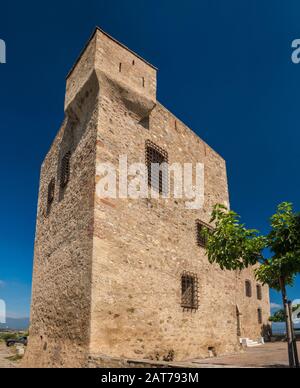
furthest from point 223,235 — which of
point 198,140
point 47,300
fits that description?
point 198,140

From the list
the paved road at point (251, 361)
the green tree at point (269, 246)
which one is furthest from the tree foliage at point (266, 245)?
the paved road at point (251, 361)

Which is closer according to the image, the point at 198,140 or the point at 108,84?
the point at 108,84

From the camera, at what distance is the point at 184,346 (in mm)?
9781

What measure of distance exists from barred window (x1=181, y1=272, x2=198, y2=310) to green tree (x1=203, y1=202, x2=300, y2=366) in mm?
3713

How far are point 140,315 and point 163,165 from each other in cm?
462

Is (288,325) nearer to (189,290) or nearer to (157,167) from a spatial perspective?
(189,290)

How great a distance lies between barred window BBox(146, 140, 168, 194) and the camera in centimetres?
1043

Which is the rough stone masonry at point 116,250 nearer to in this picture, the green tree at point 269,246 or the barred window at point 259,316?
the green tree at point 269,246

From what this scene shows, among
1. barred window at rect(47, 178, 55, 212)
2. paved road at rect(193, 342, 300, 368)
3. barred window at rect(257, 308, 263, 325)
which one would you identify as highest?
barred window at rect(47, 178, 55, 212)

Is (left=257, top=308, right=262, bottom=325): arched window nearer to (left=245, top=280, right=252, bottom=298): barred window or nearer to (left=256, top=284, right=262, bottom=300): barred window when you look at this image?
(left=256, top=284, right=262, bottom=300): barred window

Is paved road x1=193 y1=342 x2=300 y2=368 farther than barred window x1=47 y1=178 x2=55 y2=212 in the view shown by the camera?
No

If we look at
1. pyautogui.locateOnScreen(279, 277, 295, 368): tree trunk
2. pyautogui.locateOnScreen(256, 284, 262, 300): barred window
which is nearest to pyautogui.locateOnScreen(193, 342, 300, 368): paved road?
pyautogui.locateOnScreen(279, 277, 295, 368): tree trunk

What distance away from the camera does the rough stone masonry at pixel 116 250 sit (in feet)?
26.6
